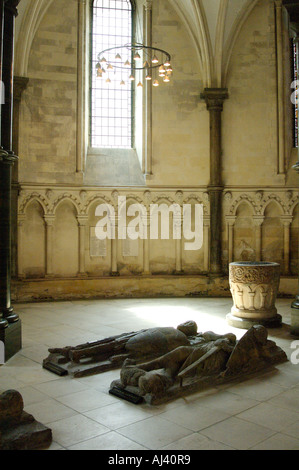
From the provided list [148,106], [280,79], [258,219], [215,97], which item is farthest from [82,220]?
[280,79]

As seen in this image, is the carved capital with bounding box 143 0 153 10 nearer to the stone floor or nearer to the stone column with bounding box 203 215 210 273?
the stone column with bounding box 203 215 210 273

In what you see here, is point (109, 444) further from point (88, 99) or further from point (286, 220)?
point (88, 99)

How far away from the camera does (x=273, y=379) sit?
4.89m

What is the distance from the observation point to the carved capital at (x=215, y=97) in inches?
435

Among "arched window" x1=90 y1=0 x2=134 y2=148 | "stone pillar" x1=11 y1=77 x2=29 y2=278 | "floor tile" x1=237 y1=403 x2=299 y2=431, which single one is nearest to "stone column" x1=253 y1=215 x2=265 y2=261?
"arched window" x1=90 y1=0 x2=134 y2=148

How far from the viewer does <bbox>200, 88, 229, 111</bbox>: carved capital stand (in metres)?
11.0

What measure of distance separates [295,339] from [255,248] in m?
4.73

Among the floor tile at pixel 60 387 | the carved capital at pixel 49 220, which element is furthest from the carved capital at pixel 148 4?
the floor tile at pixel 60 387

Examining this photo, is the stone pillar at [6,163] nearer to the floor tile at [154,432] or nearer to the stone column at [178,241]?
the floor tile at [154,432]

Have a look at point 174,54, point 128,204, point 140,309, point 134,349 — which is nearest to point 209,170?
point 128,204

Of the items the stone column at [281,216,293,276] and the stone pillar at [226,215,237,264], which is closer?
the stone column at [281,216,293,276]

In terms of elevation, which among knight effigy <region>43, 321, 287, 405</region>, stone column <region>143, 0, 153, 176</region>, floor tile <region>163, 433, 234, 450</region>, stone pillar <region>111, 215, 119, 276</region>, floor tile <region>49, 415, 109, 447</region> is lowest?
floor tile <region>49, 415, 109, 447</region>

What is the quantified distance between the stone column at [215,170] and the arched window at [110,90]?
2159 mm
